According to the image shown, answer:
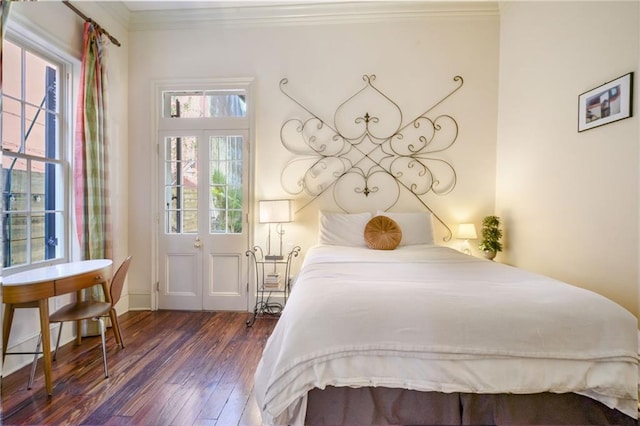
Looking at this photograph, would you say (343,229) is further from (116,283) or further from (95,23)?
(95,23)

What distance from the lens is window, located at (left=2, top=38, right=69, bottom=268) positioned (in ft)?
6.66

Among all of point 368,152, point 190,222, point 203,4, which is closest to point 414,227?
point 368,152

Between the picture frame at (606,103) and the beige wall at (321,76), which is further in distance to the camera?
the beige wall at (321,76)

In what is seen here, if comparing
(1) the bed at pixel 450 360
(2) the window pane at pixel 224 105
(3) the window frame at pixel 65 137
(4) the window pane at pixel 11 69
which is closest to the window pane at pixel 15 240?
(3) the window frame at pixel 65 137

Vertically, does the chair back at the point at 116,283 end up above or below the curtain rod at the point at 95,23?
below

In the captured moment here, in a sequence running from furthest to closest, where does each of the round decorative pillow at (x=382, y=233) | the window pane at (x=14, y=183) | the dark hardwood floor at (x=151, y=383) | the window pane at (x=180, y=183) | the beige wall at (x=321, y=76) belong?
the window pane at (x=180, y=183) < the beige wall at (x=321, y=76) < the round decorative pillow at (x=382, y=233) < the window pane at (x=14, y=183) < the dark hardwood floor at (x=151, y=383)

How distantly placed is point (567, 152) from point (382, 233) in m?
1.60

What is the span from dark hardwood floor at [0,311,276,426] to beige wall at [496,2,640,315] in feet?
8.16

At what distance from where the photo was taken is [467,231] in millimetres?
2984

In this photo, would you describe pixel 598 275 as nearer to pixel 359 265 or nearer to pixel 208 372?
pixel 359 265

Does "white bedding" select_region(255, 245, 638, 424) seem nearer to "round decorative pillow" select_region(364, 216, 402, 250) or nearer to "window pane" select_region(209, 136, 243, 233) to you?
"round decorative pillow" select_region(364, 216, 402, 250)

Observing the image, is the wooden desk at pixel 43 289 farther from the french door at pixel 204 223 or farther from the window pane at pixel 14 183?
the french door at pixel 204 223

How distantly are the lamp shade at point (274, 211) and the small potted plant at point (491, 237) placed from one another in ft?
6.80

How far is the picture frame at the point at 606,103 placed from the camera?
1763mm
